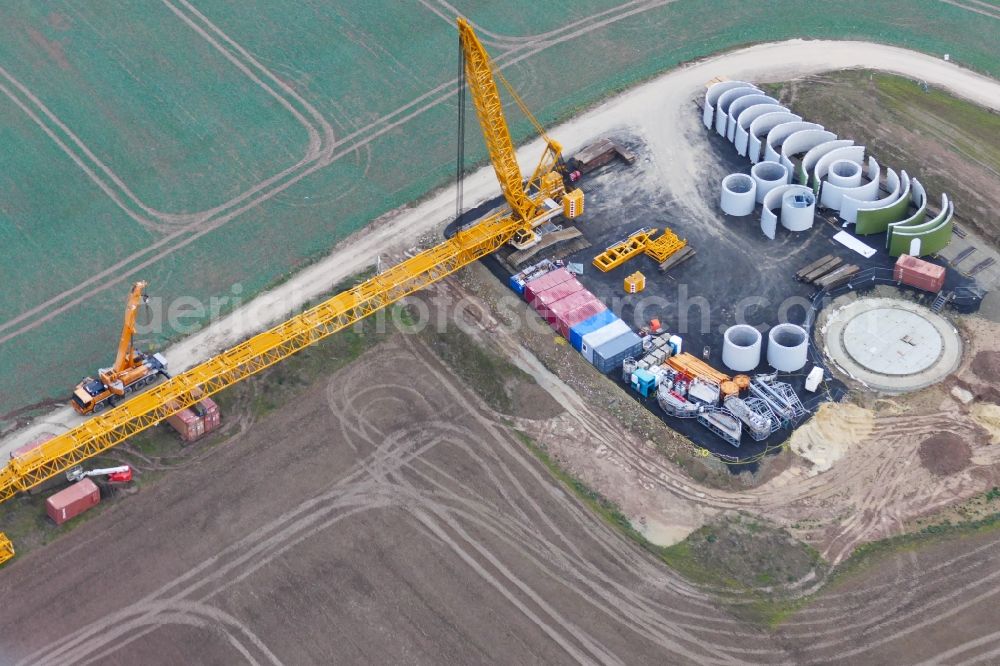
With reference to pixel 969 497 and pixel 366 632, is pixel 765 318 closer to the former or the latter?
pixel 969 497

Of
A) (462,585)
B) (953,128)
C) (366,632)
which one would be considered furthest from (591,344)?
(953,128)

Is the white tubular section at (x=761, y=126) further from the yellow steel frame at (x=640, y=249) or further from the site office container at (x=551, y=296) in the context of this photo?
the site office container at (x=551, y=296)

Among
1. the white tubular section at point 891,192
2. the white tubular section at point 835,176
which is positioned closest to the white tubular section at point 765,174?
the white tubular section at point 835,176

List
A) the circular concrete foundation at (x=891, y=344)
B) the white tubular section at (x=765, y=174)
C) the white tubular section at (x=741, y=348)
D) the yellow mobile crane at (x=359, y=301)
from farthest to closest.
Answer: the white tubular section at (x=765, y=174) < the circular concrete foundation at (x=891, y=344) < the white tubular section at (x=741, y=348) < the yellow mobile crane at (x=359, y=301)

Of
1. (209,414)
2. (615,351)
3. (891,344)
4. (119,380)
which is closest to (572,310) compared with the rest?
(615,351)

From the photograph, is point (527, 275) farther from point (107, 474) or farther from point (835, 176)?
point (107, 474)

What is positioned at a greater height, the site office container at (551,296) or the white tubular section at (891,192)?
the site office container at (551,296)
